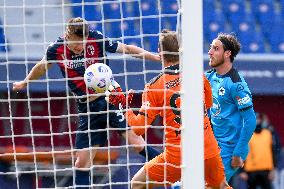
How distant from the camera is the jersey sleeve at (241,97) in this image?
645 cm

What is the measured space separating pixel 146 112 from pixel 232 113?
2.88ft

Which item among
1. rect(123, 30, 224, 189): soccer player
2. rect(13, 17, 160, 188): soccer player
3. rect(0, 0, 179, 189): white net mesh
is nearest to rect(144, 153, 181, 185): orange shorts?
rect(123, 30, 224, 189): soccer player

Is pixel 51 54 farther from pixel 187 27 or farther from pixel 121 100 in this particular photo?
pixel 187 27

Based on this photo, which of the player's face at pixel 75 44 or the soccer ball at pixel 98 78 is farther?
the player's face at pixel 75 44

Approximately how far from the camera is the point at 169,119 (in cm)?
622

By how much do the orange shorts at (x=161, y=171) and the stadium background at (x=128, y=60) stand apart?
3.42m

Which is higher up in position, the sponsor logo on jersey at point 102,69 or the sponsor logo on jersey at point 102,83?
the sponsor logo on jersey at point 102,69

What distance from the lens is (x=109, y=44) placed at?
23.0 ft

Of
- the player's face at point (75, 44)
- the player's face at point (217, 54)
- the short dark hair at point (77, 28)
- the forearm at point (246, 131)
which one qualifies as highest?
the short dark hair at point (77, 28)

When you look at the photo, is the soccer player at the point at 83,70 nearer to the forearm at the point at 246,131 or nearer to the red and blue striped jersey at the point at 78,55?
the red and blue striped jersey at the point at 78,55

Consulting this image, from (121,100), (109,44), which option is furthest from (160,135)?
(121,100)

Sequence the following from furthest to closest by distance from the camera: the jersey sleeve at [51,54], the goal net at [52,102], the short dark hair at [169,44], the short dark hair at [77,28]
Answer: the goal net at [52,102], the jersey sleeve at [51,54], the short dark hair at [77,28], the short dark hair at [169,44]

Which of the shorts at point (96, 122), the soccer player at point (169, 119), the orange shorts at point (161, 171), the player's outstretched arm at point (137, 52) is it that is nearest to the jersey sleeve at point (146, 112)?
the soccer player at point (169, 119)

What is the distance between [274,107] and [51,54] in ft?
17.6
